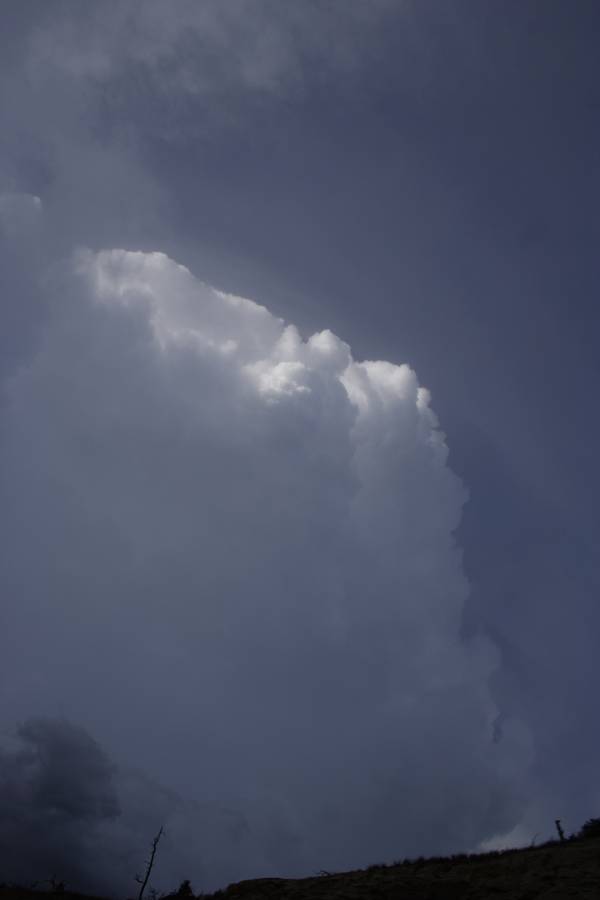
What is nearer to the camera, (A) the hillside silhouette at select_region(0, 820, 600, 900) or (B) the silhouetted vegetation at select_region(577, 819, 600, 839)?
(A) the hillside silhouette at select_region(0, 820, 600, 900)

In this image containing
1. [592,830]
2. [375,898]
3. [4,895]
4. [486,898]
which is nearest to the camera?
[486,898]

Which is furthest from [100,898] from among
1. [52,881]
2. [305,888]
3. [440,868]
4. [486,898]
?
[486,898]

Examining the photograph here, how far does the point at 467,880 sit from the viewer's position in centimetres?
2695

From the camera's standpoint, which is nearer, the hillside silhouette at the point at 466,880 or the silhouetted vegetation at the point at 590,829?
the hillside silhouette at the point at 466,880

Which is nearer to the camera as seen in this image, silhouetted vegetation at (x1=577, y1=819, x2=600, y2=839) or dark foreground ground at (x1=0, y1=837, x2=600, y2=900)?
dark foreground ground at (x1=0, y1=837, x2=600, y2=900)

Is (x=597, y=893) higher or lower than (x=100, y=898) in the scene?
higher

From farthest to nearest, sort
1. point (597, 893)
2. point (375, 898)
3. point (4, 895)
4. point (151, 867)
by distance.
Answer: point (4, 895), point (151, 867), point (375, 898), point (597, 893)

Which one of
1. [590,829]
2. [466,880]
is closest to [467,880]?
[466,880]

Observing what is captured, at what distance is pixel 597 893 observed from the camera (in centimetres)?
2284

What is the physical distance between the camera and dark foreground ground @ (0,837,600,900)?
24516 millimetres

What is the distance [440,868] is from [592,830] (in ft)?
51.9

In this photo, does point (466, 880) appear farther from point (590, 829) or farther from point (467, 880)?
point (590, 829)

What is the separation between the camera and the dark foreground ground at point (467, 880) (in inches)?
965

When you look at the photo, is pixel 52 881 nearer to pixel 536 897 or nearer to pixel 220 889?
pixel 220 889
